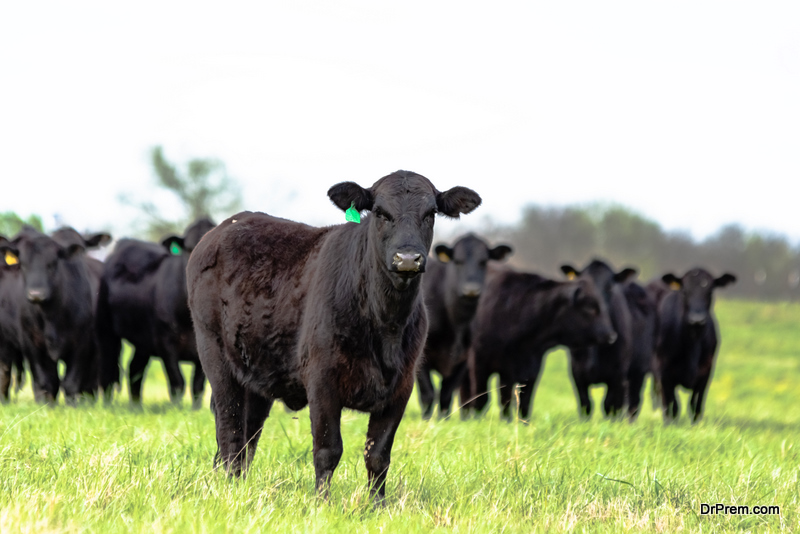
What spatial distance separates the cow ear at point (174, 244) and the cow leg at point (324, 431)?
6.84m

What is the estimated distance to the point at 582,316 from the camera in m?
11.6

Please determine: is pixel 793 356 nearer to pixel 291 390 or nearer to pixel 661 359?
pixel 661 359

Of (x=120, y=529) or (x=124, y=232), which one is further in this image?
(x=124, y=232)

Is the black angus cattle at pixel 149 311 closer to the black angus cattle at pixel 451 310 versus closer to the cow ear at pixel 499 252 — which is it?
the black angus cattle at pixel 451 310

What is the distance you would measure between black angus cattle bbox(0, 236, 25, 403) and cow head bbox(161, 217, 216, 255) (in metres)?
1.91

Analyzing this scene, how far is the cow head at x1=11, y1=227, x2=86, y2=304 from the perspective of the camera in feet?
32.8

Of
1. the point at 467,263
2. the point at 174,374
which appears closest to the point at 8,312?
the point at 174,374

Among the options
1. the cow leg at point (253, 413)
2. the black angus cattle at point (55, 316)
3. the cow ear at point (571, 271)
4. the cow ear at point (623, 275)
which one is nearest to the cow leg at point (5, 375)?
the black angus cattle at point (55, 316)

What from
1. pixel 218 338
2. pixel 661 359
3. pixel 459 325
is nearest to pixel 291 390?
pixel 218 338

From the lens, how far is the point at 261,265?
5.63 m

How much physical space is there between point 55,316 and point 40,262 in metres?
0.70

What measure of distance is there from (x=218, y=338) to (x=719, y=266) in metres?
52.0

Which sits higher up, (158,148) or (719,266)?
(158,148)

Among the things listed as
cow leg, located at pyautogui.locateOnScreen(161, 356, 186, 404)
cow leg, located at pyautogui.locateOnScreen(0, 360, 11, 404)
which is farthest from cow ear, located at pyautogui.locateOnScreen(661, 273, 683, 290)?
cow leg, located at pyautogui.locateOnScreen(0, 360, 11, 404)
